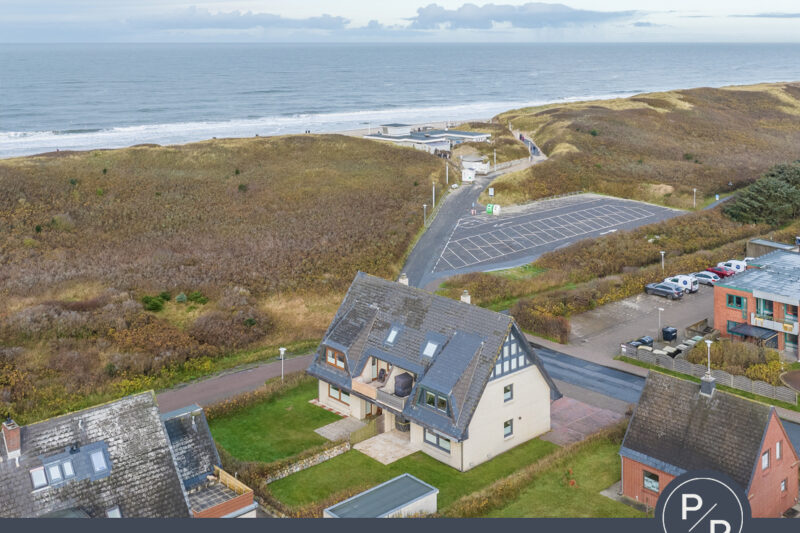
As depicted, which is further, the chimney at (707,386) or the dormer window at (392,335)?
the dormer window at (392,335)

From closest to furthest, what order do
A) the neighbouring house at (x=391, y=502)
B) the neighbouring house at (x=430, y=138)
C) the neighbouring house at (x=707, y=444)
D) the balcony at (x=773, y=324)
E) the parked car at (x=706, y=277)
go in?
the neighbouring house at (x=391, y=502) < the neighbouring house at (x=707, y=444) < the balcony at (x=773, y=324) < the parked car at (x=706, y=277) < the neighbouring house at (x=430, y=138)

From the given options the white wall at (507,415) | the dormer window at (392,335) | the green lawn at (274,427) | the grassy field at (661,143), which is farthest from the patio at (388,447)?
the grassy field at (661,143)

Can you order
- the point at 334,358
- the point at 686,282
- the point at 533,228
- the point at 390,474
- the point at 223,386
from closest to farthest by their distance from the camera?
the point at 390,474 → the point at 334,358 → the point at 223,386 → the point at 686,282 → the point at 533,228

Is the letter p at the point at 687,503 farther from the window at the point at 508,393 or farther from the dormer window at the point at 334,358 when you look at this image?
the dormer window at the point at 334,358

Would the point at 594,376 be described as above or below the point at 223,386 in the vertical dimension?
below

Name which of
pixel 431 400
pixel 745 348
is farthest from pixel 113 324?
pixel 745 348

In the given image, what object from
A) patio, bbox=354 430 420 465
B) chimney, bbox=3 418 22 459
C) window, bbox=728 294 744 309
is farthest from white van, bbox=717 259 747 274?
chimney, bbox=3 418 22 459

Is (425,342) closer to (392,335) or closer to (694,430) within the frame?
(392,335)

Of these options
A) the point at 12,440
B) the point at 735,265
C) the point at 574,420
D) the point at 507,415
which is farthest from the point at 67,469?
the point at 735,265
